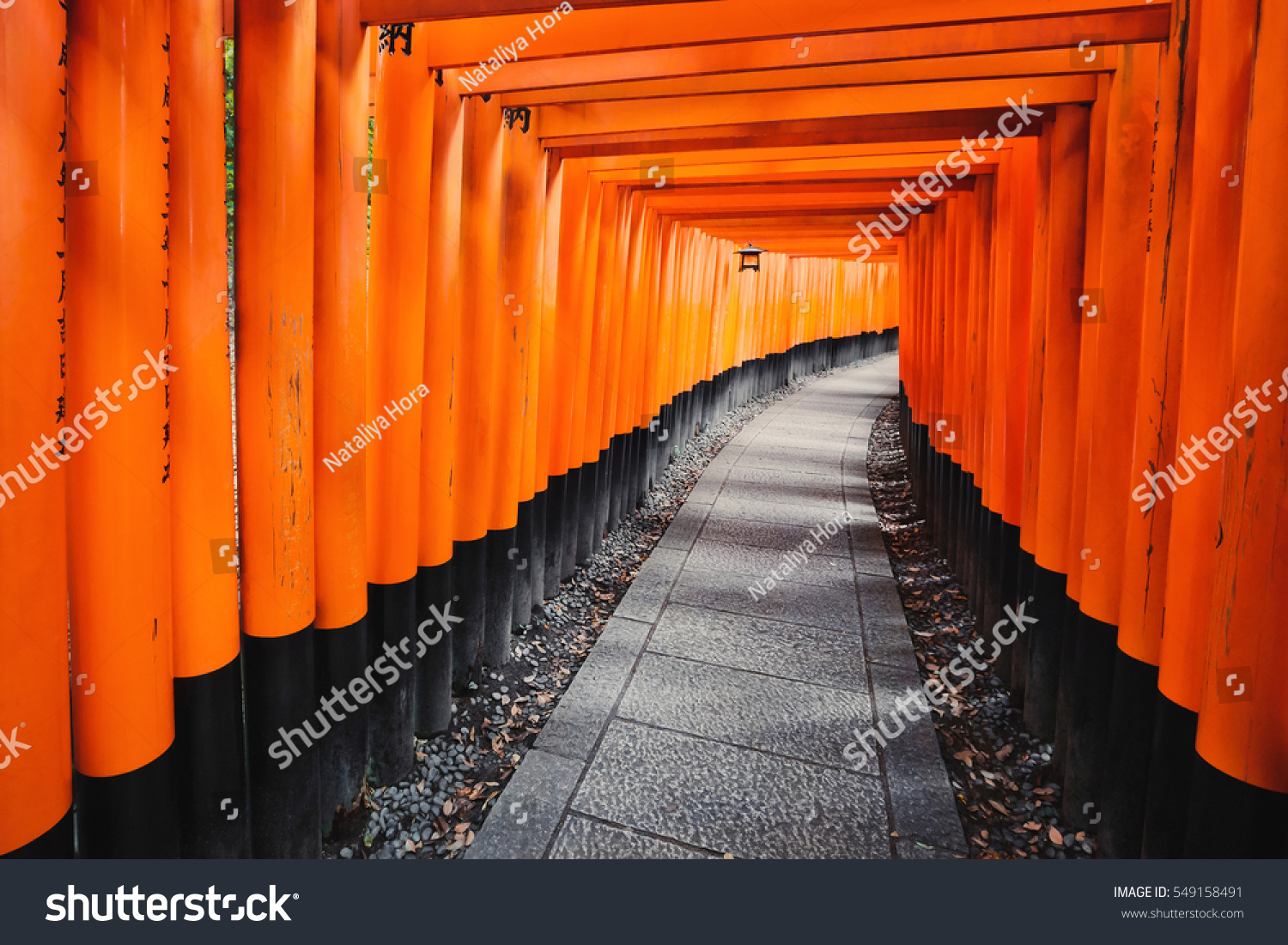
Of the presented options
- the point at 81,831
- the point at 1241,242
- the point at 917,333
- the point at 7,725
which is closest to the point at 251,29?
the point at 7,725

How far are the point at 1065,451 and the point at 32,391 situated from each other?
173 inches

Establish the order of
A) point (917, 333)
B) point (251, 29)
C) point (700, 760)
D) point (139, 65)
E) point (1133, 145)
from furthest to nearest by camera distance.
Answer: point (917, 333) < point (700, 760) < point (1133, 145) < point (251, 29) < point (139, 65)

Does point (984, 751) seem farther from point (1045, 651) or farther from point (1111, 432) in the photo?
point (1111, 432)

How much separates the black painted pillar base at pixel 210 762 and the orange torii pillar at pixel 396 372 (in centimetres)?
94

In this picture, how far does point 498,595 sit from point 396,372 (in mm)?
1928

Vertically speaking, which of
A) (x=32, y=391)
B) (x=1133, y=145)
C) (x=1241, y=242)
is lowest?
(x=32, y=391)

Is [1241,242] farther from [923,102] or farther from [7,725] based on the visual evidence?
→ [7,725]

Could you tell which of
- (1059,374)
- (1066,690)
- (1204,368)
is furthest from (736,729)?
(1204,368)

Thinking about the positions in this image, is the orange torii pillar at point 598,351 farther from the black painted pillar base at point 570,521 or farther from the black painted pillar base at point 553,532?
the black painted pillar base at point 553,532

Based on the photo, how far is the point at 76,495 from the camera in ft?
6.89

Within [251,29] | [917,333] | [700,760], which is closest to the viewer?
[251,29]

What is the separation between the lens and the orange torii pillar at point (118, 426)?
197 centimetres

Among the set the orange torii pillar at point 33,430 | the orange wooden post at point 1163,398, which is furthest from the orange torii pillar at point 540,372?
the orange wooden post at point 1163,398

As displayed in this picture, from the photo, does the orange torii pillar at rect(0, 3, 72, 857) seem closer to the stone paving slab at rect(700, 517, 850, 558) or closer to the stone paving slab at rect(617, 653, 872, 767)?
the stone paving slab at rect(617, 653, 872, 767)
